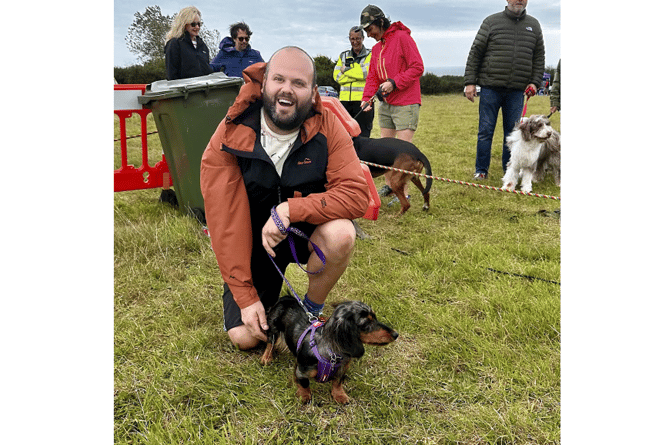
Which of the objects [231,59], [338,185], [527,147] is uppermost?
[231,59]

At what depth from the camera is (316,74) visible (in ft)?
6.50

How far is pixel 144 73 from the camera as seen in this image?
627 centimetres

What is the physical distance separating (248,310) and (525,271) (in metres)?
1.99

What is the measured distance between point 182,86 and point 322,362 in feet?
9.12

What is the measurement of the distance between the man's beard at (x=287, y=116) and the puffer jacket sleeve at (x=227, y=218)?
8.5 inches

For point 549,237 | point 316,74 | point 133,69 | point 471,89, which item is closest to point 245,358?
point 316,74

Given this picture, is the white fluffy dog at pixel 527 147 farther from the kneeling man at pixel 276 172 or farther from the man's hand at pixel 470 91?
the kneeling man at pixel 276 172

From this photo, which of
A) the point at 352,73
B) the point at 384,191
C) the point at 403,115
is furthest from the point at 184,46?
the point at 384,191

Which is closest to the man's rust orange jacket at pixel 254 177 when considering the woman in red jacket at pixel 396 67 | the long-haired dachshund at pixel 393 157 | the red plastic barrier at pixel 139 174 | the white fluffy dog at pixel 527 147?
the long-haired dachshund at pixel 393 157

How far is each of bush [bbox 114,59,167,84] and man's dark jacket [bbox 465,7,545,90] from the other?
3914 mm

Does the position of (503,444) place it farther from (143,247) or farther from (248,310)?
(143,247)

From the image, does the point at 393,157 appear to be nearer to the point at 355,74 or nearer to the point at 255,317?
the point at 355,74

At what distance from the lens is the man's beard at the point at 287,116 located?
1902mm

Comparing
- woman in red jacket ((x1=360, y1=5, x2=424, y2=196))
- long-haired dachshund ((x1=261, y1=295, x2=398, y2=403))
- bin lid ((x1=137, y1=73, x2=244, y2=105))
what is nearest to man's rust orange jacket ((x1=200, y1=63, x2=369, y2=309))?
long-haired dachshund ((x1=261, y1=295, x2=398, y2=403))
